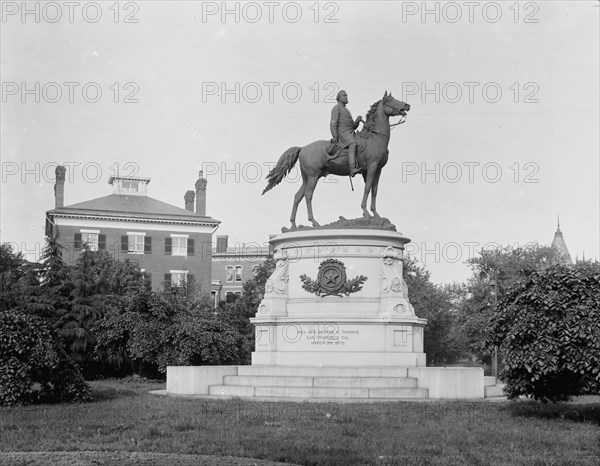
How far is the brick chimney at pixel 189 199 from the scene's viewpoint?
85.4 metres

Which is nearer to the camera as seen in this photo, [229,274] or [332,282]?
[332,282]

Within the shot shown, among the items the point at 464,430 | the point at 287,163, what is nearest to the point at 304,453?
the point at 464,430

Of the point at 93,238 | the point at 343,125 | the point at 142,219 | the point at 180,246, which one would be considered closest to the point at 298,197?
the point at 343,125

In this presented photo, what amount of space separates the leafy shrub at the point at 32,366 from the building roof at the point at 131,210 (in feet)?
187

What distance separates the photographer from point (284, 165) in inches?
1127

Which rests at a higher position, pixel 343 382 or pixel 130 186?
pixel 130 186

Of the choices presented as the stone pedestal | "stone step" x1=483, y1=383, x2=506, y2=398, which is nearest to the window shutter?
the stone pedestal

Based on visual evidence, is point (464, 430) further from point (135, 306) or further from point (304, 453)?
point (135, 306)

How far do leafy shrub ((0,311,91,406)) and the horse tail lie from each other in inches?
377

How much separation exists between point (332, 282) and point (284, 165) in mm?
4600

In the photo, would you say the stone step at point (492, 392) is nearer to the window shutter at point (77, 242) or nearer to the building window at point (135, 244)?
the window shutter at point (77, 242)

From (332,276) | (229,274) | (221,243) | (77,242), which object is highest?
(221,243)

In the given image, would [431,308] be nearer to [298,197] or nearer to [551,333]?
[298,197]

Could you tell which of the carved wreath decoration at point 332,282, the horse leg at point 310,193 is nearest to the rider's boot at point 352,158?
the horse leg at point 310,193
